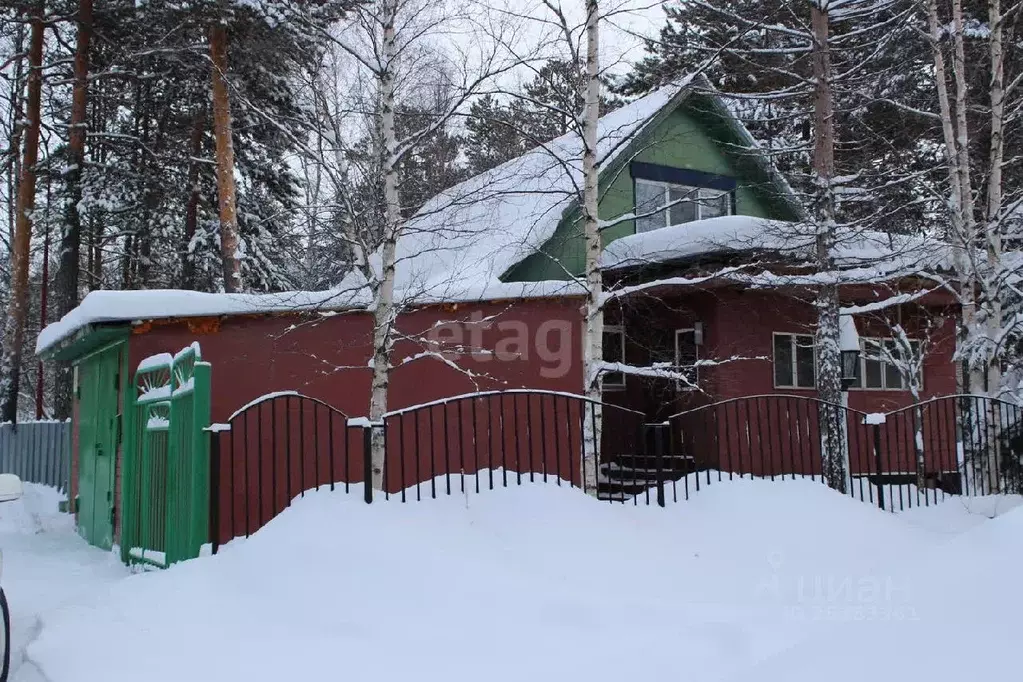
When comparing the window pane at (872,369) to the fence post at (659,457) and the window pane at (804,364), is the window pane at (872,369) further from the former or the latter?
the fence post at (659,457)

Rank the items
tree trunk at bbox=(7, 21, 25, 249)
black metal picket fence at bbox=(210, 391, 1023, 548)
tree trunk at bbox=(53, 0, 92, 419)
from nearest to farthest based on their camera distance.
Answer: black metal picket fence at bbox=(210, 391, 1023, 548)
tree trunk at bbox=(53, 0, 92, 419)
tree trunk at bbox=(7, 21, 25, 249)

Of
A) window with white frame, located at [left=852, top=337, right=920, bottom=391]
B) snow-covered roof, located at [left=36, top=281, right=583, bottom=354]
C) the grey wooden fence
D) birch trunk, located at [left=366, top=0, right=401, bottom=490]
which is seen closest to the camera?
birch trunk, located at [left=366, top=0, right=401, bottom=490]

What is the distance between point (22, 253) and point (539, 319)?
15707 millimetres

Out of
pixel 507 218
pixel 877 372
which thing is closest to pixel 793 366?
pixel 877 372

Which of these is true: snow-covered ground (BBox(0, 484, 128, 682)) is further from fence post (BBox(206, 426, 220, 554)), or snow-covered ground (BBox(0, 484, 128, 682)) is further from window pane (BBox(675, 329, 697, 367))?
window pane (BBox(675, 329, 697, 367))

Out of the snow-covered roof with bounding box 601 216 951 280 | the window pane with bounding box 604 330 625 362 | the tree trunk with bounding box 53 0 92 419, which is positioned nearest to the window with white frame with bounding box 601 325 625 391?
the window pane with bounding box 604 330 625 362

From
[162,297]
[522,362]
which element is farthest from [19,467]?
[522,362]

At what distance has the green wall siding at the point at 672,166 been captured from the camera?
14.9 meters

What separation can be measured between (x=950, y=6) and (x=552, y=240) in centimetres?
704

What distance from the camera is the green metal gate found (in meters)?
7.68

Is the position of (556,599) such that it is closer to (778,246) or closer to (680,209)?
(778,246)

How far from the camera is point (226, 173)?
57.6ft

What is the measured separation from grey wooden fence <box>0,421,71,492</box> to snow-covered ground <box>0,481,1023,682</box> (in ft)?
36.2

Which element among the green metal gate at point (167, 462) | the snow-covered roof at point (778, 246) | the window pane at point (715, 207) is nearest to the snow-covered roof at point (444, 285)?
the green metal gate at point (167, 462)
